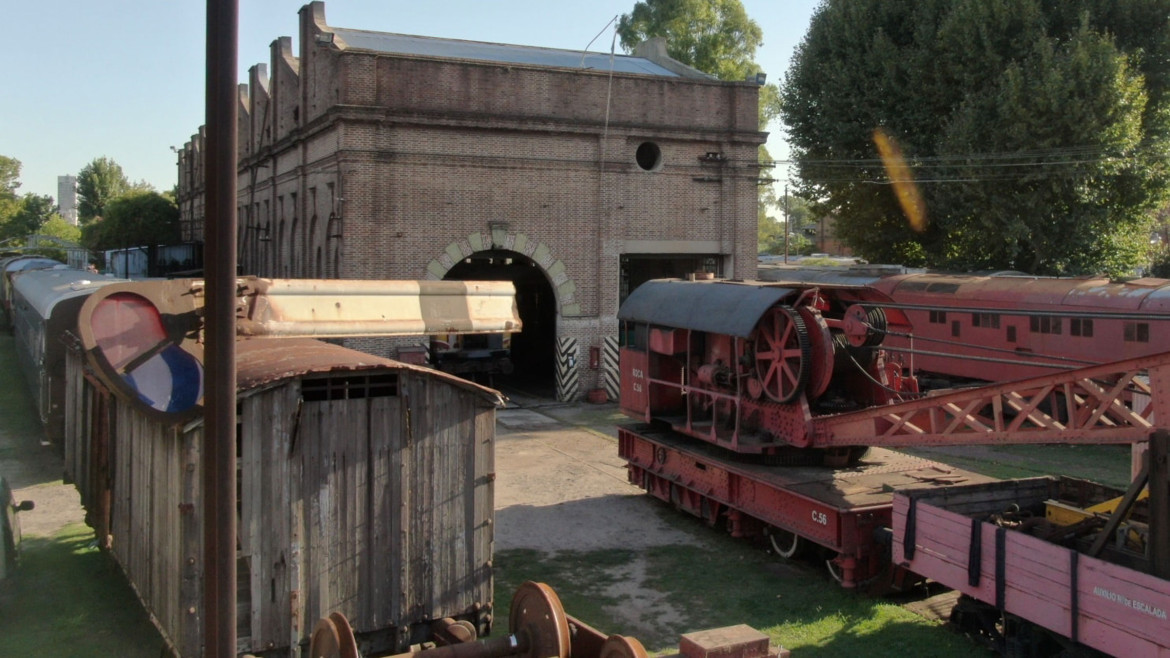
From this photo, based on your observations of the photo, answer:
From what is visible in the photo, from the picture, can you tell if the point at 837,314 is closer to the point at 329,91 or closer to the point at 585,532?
the point at 585,532

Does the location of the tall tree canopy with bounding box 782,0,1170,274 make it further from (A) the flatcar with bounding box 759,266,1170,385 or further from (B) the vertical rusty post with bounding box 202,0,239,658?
(B) the vertical rusty post with bounding box 202,0,239,658

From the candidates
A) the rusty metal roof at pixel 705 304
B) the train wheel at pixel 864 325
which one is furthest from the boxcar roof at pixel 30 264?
the train wheel at pixel 864 325

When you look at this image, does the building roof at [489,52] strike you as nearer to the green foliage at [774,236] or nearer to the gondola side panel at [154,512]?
the gondola side panel at [154,512]

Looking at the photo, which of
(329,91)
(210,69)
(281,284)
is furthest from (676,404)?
(329,91)

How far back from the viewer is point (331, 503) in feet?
26.8

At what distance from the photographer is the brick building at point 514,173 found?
908 inches

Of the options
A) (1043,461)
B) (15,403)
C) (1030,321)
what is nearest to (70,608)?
(15,403)

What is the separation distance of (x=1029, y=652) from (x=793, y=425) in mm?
3983

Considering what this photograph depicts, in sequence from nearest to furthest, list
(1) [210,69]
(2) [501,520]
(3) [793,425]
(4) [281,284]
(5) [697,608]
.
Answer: (1) [210,69] < (4) [281,284] < (5) [697,608] < (3) [793,425] < (2) [501,520]

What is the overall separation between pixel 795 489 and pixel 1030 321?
1226cm

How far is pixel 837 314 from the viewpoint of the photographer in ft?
42.3

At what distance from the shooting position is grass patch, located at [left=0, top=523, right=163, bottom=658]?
9.41 meters

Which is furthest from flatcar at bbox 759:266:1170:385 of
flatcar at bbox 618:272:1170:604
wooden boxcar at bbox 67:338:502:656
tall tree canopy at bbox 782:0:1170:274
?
wooden boxcar at bbox 67:338:502:656

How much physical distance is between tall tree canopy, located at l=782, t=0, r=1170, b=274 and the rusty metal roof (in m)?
17.1
